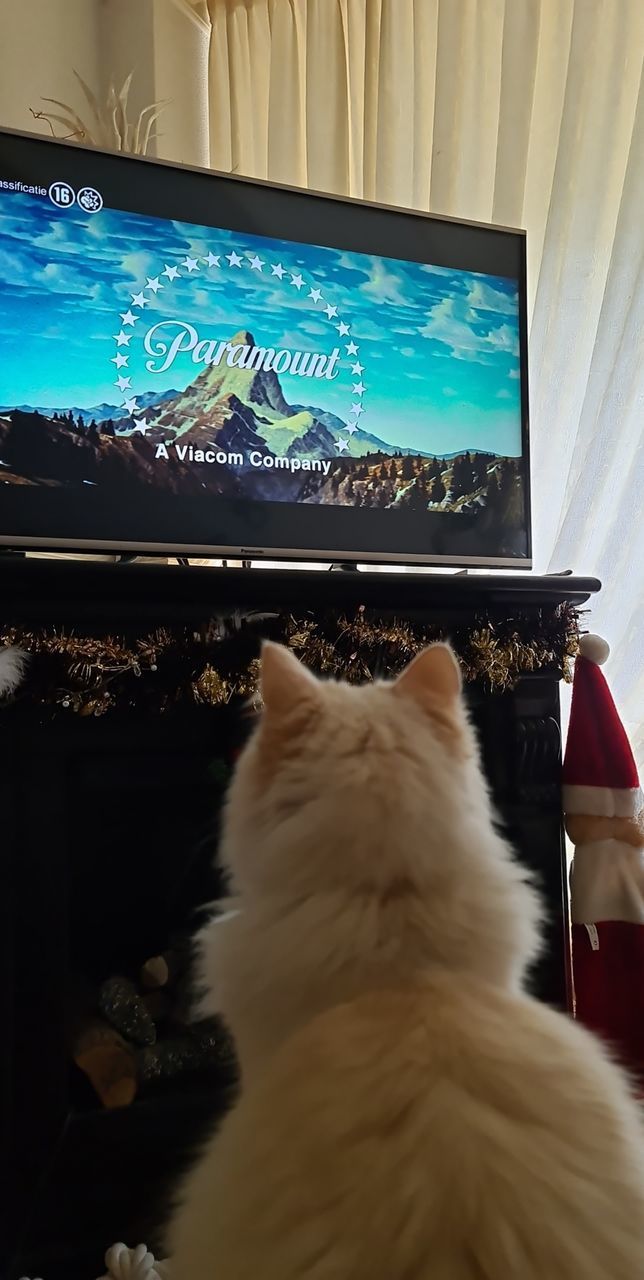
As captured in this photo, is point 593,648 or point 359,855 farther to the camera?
point 593,648

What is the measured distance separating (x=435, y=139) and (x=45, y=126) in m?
0.93

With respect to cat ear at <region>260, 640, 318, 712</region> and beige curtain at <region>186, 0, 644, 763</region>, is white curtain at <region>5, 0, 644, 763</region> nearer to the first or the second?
beige curtain at <region>186, 0, 644, 763</region>

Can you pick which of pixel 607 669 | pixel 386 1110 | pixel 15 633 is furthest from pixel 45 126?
pixel 386 1110

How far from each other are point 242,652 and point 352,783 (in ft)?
1.90

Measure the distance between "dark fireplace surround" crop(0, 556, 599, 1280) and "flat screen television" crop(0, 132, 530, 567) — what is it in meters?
0.12

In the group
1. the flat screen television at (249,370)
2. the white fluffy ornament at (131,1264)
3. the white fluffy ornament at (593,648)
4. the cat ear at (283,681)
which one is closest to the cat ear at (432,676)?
the cat ear at (283,681)

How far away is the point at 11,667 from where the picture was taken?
47.8 inches

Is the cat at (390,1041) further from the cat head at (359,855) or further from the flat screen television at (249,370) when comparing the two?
the flat screen television at (249,370)

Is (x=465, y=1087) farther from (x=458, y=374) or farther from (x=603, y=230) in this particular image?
(x=603, y=230)

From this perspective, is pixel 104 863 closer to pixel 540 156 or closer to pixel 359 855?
pixel 359 855

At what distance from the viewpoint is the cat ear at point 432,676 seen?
2.99 feet

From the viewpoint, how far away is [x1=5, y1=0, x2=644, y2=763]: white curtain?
1884mm

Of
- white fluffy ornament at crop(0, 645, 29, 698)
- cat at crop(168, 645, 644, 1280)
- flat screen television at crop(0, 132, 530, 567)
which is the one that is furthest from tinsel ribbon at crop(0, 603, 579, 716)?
cat at crop(168, 645, 644, 1280)

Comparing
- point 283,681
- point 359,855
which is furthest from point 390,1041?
point 283,681
